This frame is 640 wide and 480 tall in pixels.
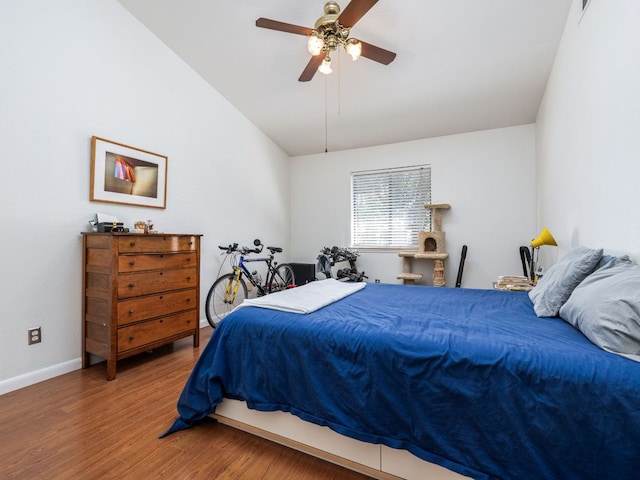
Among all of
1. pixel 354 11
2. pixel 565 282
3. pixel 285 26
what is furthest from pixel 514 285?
pixel 285 26

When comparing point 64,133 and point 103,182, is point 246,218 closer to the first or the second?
point 103,182

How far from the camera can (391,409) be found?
1205 mm

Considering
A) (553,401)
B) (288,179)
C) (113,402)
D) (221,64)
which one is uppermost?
(221,64)

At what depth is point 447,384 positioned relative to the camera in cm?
111

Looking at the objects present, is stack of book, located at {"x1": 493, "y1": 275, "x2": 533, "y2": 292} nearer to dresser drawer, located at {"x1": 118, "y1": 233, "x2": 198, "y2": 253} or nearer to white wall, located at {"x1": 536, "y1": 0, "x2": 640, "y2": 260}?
white wall, located at {"x1": 536, "y1": 0, "x2": 640, "y2": 260}

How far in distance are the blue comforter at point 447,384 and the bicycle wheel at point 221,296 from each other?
6.48ft

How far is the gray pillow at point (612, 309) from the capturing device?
1.01m

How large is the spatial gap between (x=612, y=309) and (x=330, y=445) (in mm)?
1265

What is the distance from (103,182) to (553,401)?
330cm

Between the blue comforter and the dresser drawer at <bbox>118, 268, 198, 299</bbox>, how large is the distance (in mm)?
1167

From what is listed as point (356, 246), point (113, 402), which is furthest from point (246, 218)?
point (113, 402)

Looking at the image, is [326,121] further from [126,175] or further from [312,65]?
[126,175]

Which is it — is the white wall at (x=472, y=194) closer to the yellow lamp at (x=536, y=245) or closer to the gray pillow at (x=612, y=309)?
the yellow lamp at (x=536, y=245)

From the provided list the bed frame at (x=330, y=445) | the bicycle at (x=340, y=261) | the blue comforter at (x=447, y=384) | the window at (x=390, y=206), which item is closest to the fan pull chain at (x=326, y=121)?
the window at (x=390, y=206)
